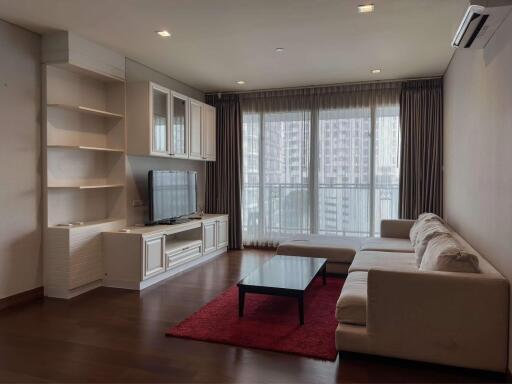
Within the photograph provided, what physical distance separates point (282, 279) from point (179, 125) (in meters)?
2.77

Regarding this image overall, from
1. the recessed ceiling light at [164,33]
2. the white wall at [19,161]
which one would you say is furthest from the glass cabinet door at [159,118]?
the white wall at [19,161]

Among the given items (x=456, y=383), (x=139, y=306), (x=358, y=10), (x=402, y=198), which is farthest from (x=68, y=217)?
(x=402, y=198)

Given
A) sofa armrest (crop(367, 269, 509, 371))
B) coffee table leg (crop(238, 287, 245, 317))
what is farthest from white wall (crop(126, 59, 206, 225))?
sofa armrest (crop(367, 269, 509, 371))

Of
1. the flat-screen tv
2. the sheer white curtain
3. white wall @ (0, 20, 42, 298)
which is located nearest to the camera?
white wall @ (0, 20, 42, 298)

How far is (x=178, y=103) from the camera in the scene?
203 inches

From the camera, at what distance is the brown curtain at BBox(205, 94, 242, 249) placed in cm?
641

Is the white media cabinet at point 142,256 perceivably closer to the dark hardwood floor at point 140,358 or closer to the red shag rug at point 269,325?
the dark hardwood floor at point 140,358

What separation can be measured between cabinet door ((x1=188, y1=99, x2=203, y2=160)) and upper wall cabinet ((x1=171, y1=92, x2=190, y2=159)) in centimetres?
12

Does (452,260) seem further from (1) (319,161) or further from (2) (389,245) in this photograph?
(1) (319,161)

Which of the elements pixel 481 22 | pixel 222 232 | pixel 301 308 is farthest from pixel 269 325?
pixel 222 232

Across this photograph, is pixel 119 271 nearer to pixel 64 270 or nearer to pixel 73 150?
pixel 64 270

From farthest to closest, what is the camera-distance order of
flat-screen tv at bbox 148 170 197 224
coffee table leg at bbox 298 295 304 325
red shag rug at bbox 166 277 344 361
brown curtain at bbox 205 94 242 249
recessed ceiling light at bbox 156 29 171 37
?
brown curtain at bbox 205 94 242 249
flat-screen tv at bbox 148 170 197 224
recessed ceiling light at bbox 156 29 171 37
coffee table leg at bbox 298 295 304 325
red shag rug at bbox 166 277 344 361

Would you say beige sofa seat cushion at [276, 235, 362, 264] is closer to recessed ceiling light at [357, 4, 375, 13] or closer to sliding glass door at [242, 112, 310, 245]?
sliding glass door at [242, 112, 310, 245]

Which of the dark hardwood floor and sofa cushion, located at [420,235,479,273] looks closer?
the dark hardwood floor
